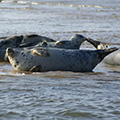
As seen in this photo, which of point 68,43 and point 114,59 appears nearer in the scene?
point 114,59

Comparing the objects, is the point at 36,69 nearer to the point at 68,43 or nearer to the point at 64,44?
the point at 64,44

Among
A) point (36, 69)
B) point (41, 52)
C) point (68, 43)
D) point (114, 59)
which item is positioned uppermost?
point (41, 52)

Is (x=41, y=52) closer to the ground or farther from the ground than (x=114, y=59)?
farther from the ground

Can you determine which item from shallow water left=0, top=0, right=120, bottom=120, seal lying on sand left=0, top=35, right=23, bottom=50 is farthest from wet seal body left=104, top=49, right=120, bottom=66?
seal lying on sand left=0, top=35, right=23, bottom=50

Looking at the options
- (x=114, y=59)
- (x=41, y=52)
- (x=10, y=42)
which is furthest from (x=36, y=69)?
(x=10, y=42)

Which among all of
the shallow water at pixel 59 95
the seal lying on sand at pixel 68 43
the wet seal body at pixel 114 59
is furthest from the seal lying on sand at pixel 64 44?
the shallow water at pixel 59 95

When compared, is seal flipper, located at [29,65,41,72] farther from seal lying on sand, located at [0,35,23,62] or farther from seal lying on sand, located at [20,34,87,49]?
seal lying on sand, located at [0,35,23,62]

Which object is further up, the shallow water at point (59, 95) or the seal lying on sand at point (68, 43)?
the seal lying on sand at point (68, 43)

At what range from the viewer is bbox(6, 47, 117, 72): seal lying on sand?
20.6 ft

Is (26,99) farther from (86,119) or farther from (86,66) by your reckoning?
(86,66)

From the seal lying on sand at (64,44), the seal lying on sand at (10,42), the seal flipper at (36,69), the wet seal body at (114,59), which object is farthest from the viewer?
the seal lying on sand at (10,42)

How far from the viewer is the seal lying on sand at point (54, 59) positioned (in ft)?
20.6

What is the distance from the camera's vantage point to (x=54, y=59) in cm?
628

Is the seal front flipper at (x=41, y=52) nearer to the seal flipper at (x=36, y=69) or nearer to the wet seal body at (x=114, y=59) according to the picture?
the seal flipper at (x=36, y=69)
